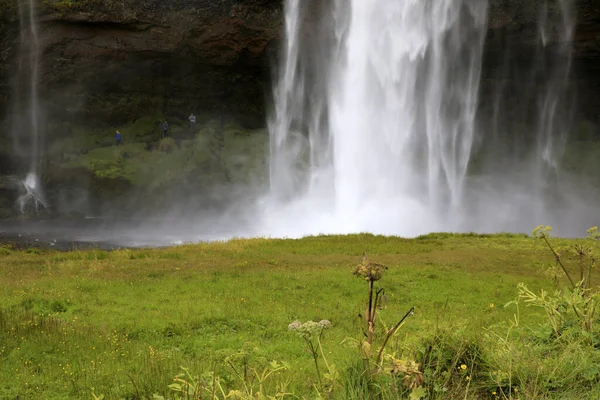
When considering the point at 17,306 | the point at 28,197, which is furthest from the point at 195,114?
the point at 17,306

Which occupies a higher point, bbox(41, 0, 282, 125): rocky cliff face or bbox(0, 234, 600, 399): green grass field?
bbox(41, 0, 282, 125): rocky cliff face

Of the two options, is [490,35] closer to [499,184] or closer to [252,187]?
[499,184]

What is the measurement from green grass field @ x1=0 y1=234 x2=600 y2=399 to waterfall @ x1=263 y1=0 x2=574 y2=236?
1690cm

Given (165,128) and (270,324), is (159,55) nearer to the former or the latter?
(165,128)

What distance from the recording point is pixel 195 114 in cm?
4719

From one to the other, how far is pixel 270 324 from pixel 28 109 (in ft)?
139

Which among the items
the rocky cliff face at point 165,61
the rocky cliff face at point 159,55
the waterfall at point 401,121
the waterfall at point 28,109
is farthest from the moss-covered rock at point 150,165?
the waterfall at point 401,121

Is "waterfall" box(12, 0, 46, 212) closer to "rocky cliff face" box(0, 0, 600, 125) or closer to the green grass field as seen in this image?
"rocky cliff face" box(0, 0, 600, 125)

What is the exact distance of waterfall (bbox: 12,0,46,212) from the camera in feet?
133

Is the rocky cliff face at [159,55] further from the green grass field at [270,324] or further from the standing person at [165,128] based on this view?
the green grass field at [270,324]

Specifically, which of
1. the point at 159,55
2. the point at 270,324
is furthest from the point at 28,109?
the point at 270,324

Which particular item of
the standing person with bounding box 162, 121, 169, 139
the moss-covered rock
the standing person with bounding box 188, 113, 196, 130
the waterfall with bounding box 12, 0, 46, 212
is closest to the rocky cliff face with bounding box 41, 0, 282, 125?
the waterfall with bounding box 12, 0, 46, 212

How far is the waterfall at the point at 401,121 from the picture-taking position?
3988 cm

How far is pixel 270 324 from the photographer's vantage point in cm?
1056
